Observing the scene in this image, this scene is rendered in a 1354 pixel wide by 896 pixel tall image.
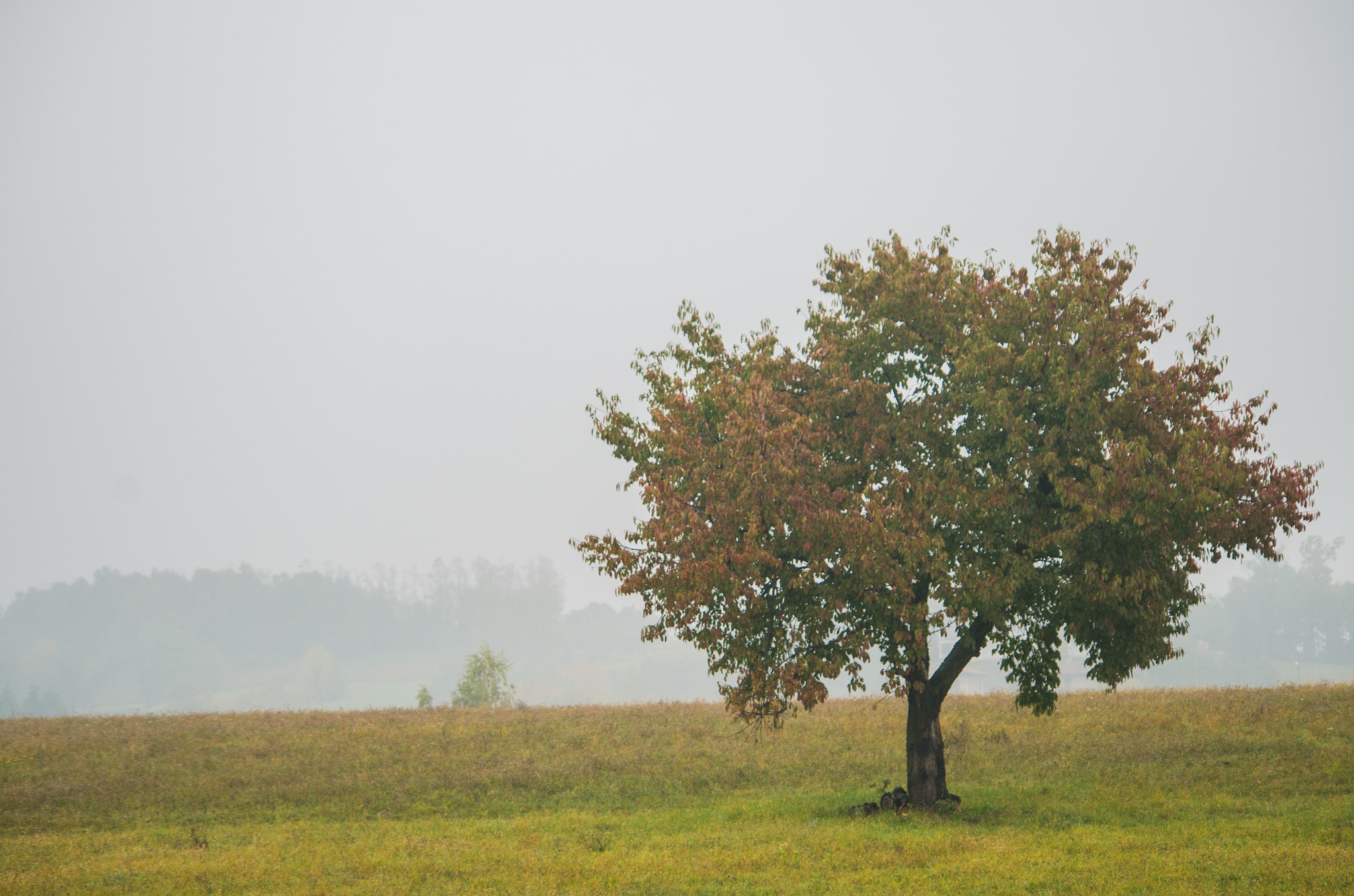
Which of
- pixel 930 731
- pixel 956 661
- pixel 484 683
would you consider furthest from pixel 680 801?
pixel 484 683

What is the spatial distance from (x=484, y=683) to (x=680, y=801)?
187 ft

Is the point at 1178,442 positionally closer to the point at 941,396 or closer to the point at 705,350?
the point at 941,396

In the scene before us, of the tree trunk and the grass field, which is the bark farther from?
the grass field

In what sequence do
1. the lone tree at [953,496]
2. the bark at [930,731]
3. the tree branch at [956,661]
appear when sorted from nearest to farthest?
the lone tree at [953,496] < the tree branch at [956,661] < the bark at [930,731]

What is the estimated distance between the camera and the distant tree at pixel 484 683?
76.7m

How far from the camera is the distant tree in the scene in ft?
252

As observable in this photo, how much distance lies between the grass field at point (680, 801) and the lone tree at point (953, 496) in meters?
3.69

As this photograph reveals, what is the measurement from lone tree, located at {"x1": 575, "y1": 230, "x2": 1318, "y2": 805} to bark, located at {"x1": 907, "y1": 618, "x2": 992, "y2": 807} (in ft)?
0.21

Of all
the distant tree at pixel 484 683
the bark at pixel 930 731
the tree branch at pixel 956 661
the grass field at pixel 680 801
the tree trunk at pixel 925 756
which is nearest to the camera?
the grass field at pixel 680 801

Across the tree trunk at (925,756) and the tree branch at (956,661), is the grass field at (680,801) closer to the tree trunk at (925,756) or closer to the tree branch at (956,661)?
the tree trunk at (925,756)

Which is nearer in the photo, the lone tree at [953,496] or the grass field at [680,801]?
the grass field at [680,801]

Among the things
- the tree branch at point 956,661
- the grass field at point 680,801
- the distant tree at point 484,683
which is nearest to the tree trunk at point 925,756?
the tree branch at point 956,661

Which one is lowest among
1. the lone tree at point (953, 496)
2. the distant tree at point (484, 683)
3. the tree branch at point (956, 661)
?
the distant tree at point (484, 683)

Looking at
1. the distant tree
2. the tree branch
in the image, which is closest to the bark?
the tree branch
